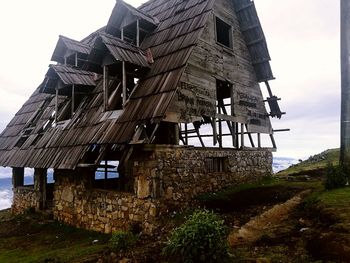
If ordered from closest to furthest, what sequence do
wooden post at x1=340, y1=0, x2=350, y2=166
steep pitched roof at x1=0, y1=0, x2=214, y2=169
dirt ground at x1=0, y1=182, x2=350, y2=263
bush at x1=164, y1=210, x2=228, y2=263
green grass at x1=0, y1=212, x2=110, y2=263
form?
bush at x1=164, y1=210, x2=228, y2=263 → dirt ground at x1=0, y1=182, x2=350, y2=263 → green grass at x1=0, y1=212, x2=110, y2=263 → steep pitched roof at x1=0, y1=0, x2=214, y2=169 → wooden post at x1=340, y1=0, x2=350, y2=166

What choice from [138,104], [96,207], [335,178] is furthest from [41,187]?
[335,178]

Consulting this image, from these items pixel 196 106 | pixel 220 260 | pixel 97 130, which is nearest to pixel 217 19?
pixel 196 106

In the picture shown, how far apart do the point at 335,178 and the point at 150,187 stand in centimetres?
636

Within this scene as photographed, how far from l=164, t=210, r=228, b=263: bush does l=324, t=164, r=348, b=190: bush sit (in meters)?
5.97

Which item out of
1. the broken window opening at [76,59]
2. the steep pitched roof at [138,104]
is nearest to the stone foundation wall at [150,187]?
the steep pitched roof at [138,104]

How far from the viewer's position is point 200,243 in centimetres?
640

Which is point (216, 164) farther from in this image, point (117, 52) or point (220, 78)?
point (117, 52)

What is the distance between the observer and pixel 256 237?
309 inches

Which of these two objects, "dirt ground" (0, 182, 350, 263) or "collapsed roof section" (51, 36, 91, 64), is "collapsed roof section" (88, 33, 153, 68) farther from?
"dirt ground" (0, 182, 350, 263)

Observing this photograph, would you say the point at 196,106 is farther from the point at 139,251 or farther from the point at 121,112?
the point at 139,251

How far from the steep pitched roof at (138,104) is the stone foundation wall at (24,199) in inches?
86.0

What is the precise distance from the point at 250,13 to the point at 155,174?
9.76 m

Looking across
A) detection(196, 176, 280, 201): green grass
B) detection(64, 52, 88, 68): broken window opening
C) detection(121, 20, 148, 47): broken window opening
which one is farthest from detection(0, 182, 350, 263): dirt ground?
detection(64, 52, 88, 68): broken window opening

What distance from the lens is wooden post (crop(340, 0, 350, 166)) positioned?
1183 cm
